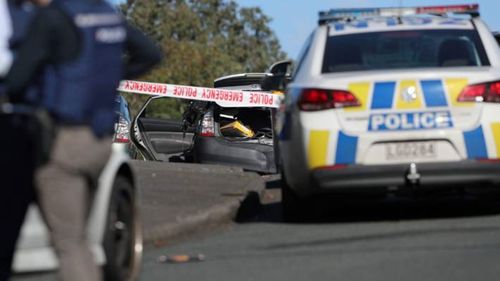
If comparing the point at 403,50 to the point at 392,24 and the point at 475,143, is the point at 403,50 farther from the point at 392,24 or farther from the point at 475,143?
the point at 475,143

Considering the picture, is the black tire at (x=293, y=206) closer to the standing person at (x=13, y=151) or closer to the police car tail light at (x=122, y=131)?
the standing person at (x=13, y=151)

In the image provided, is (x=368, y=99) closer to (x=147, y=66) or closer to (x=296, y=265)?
(x=296, y=265)

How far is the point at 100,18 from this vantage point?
19.4ft

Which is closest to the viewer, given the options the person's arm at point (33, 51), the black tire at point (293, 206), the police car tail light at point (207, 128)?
the person's arm at point (33, 51)

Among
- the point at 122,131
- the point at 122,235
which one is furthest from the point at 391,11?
the point at 122,131

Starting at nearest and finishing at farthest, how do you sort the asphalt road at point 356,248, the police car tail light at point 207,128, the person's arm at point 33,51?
the person's arm at point 33,51 < the asphalt road at point 356,248 < the police car tail light at point 207,128

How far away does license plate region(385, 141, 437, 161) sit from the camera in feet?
33.1

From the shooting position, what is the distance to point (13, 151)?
257 inches

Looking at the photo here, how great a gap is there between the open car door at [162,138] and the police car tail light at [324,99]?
8.92m

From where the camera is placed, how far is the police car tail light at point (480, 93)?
399 inches

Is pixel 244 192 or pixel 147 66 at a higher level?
pixel 147 66

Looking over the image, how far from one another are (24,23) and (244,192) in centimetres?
661

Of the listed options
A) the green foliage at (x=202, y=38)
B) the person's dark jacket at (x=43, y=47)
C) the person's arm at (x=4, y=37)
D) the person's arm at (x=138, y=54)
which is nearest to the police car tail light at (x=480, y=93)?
the person's arm at (x=138, y=54)

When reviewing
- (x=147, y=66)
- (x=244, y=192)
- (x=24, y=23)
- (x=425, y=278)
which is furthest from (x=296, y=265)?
(x=244, y=192)
